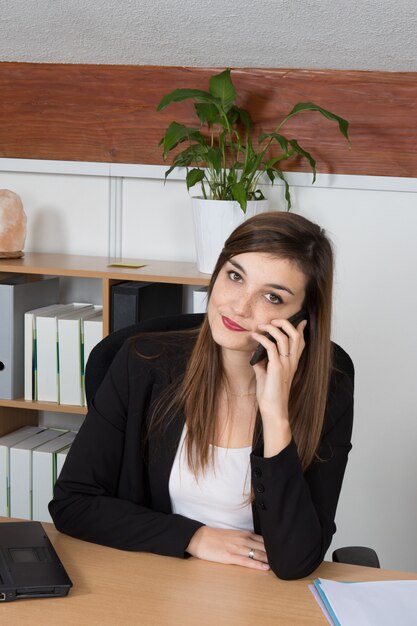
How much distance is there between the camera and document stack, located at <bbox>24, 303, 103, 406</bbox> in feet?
9.23

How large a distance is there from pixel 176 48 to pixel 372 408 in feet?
4.40

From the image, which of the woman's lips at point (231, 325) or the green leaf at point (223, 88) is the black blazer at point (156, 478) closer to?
the woman's lips at point (231, 325)

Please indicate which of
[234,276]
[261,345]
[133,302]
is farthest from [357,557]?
[133,302]

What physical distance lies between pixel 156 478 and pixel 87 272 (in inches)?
40.8

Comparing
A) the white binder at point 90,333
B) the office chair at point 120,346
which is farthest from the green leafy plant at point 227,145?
the office chair at point 120,346

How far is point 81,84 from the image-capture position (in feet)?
9.78

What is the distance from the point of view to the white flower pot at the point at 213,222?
8.73 ft

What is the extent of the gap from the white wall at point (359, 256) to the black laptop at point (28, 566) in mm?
1605

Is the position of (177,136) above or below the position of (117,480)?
above

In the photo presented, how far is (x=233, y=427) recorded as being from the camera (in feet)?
6.00

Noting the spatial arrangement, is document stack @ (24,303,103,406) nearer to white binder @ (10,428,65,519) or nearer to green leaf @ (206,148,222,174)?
white binder @ (10,428,65,519)

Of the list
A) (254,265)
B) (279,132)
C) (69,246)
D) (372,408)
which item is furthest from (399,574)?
(69,246)

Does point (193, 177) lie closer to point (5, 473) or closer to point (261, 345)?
point (261, 345)

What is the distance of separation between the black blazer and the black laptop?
10cm
